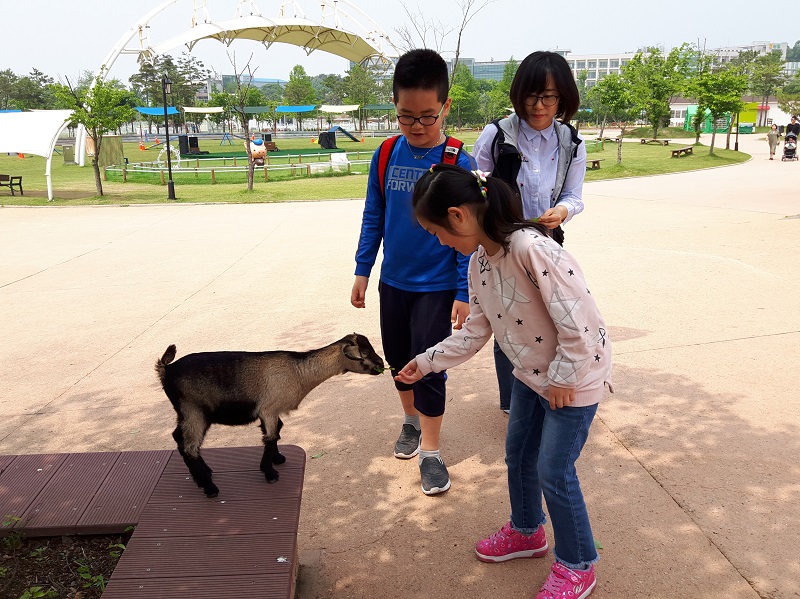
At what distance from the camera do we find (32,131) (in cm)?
A: 2000

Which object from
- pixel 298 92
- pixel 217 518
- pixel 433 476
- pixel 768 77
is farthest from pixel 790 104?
pixel 217 518

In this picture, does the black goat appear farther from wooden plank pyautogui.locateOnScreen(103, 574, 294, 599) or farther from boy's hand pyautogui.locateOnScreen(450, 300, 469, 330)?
boy's hand pyautogui.locateOnScreen(450, 300, 469, 330)

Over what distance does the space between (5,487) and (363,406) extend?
2165 mm

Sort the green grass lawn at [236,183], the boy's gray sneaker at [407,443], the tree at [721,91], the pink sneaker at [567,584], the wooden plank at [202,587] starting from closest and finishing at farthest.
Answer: the wooden plank at [202,587]
the pink sneaker at [567,584]
the boy's gray sneaker at [407,443]
the green grass lawn at [236,183]
the tree at [721,91]

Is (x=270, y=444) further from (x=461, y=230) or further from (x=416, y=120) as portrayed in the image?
(x=416, y=120)

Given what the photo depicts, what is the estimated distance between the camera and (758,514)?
10.2 ft

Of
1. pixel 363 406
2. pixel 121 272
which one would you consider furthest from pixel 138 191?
pixel 363 406

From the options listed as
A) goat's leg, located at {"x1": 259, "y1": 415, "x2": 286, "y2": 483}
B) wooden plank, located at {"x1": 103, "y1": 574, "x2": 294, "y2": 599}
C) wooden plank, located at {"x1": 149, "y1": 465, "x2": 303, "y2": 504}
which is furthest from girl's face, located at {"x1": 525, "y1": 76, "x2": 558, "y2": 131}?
wooden plank, located at {"x1": 103, "y1": 574, "x2": 294, "y2": 599}

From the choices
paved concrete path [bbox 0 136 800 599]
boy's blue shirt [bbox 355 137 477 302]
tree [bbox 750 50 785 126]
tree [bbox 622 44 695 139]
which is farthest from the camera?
tree [bbox 750 50 785 126]

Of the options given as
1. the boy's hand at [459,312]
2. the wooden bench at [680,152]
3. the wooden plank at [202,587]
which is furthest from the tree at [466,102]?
the wooden plank at [202,587]

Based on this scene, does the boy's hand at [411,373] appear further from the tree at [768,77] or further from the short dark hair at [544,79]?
the tree at [768,77]

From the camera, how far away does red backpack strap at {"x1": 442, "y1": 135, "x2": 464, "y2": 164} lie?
10.7 ft

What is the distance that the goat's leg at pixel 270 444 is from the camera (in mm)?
2844

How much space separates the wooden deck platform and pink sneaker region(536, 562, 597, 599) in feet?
3.14
